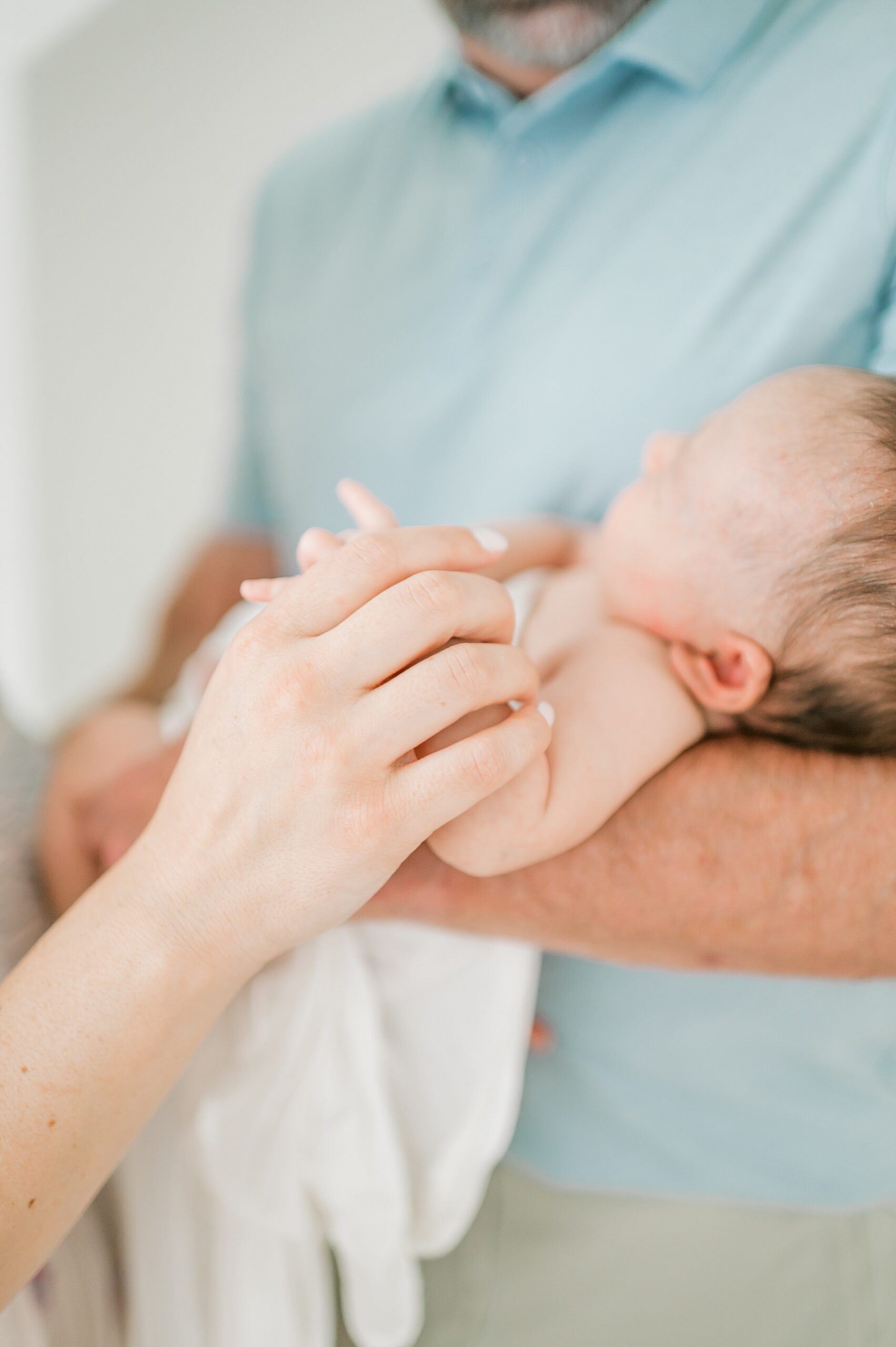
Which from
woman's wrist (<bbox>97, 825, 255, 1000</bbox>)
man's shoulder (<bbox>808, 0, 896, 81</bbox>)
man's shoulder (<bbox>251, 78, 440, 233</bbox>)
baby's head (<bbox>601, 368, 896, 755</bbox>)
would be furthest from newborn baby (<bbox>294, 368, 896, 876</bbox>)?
man's shoulder (<bbox>251, 78, 440, 233</bbox>)

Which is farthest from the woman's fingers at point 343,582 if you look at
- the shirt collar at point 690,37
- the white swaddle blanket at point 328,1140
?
the shirt collar at point 690,37

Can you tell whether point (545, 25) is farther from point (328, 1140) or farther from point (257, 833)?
point (328, 1140)

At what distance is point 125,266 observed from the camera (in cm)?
198

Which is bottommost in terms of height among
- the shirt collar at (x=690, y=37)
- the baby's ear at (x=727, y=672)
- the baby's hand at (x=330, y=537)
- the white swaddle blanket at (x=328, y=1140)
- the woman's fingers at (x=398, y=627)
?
the white swaddle blanket at (x=328, y=1140)

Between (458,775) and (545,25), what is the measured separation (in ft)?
2.95

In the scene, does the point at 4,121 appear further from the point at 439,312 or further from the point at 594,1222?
the point at 594,1222

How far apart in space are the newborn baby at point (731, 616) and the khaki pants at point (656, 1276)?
1.76 feet

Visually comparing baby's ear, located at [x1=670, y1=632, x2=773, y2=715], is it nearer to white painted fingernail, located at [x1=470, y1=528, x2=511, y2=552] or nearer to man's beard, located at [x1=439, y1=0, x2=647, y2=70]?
white painted fingernail, located at [x1=470, y1=528, x2=511, y2=552]

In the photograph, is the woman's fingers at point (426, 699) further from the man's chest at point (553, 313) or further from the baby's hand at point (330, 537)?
the man's chest at point (553, 313)

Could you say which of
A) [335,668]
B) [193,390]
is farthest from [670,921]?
[193,390]

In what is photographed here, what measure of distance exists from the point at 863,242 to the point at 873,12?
23cm

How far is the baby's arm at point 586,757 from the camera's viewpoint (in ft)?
2.11

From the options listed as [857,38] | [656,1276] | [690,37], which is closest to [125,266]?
[690,37]

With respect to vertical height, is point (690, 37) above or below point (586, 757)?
above
